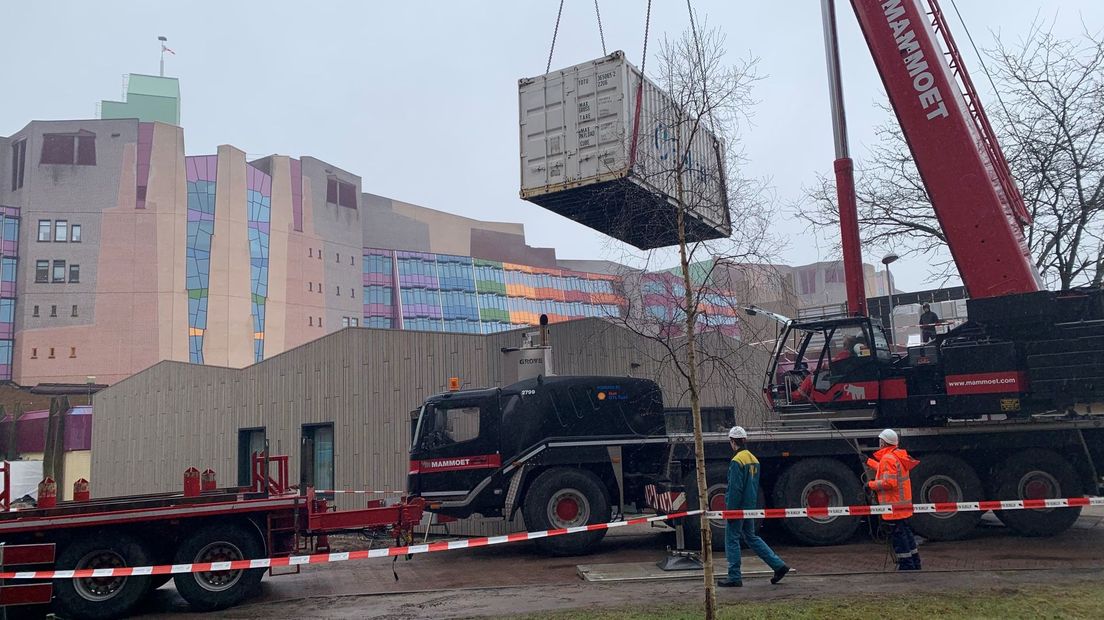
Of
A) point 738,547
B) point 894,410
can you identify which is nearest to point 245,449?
point 738,547

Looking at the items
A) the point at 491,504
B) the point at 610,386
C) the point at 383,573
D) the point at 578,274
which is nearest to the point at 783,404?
the point at 610,386

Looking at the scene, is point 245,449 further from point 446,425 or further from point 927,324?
point 927,324

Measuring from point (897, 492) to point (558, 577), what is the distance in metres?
4.33

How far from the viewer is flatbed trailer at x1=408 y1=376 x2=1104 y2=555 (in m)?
12.1

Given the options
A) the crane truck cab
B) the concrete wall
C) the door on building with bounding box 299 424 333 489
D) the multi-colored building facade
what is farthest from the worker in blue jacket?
the multi-colored building facade

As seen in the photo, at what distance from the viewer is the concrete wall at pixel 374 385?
17234 mm

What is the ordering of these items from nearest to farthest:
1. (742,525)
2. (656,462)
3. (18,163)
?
(742,525) → (656,462) → (18,163)

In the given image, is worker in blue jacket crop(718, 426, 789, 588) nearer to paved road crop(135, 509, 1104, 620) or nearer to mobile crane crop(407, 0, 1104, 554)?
paved road crop(135, 509, 1104, 620)

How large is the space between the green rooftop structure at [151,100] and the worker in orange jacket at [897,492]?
73.5 m

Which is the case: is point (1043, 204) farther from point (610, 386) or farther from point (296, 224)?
point (296, 224)

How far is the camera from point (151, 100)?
7212 centimetres

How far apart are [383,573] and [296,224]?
6424 cm

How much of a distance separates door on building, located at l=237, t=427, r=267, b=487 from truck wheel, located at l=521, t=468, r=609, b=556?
12.1 m

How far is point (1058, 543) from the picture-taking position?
11797 millimetres
